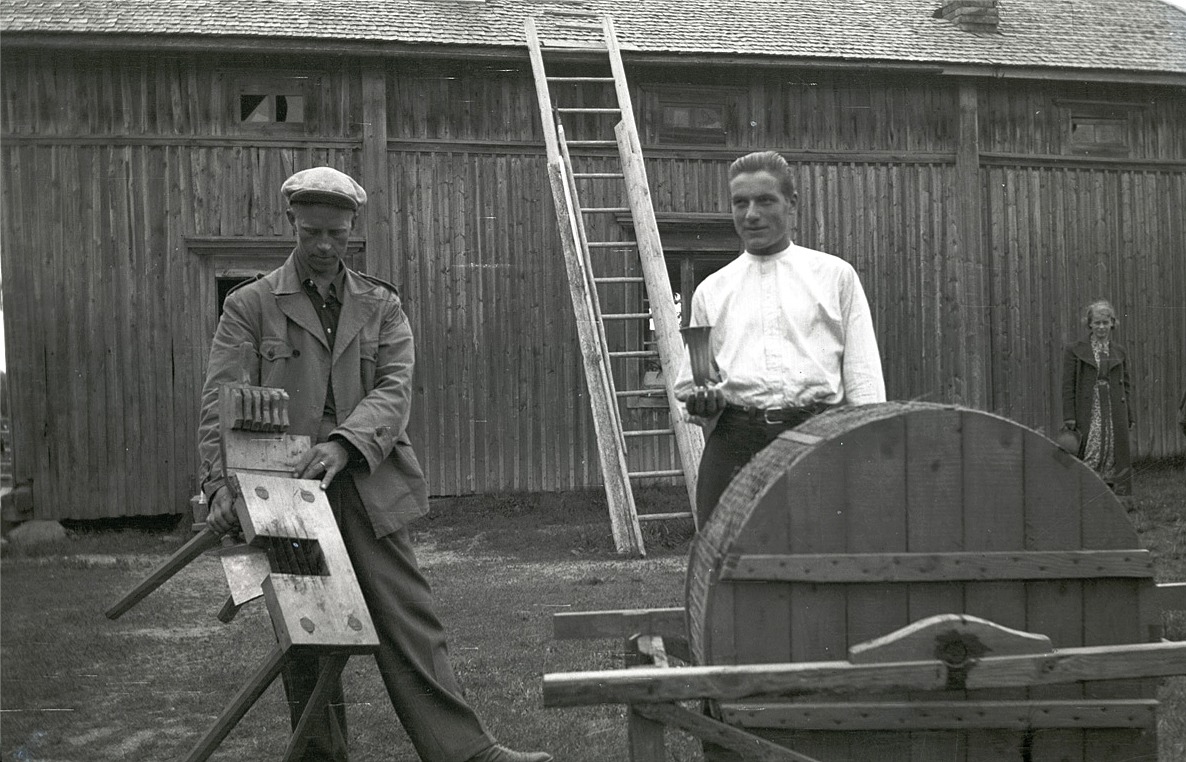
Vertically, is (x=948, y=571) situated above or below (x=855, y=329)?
below

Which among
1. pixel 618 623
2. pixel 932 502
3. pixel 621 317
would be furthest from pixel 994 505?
pixel 621 317

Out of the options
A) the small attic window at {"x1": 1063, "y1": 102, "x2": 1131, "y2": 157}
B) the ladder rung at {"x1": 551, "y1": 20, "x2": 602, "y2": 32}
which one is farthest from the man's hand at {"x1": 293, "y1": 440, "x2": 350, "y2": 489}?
the small attic window at {"x1": 1063, "y1": 102, "x2": 1131, "y2": 157}

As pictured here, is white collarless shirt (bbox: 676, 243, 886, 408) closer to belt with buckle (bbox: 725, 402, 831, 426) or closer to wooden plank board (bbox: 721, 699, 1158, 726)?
belt with buckle (bbox: 725, 402, 831, 426)

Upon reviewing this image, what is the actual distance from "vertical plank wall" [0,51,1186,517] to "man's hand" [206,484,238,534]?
313 inches

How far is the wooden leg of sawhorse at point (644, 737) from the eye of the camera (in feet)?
8.27

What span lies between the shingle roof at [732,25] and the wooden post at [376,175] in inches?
19.7

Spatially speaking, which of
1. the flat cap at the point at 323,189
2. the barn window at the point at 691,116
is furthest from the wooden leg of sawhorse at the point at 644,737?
the barn window at the point at 691,116

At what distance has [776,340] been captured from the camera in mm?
3535

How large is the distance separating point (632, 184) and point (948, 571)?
264 inches

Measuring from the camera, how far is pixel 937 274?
1219 cm

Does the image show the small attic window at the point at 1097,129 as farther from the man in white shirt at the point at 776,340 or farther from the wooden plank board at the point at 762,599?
the wooden plank board at the point at 762,599

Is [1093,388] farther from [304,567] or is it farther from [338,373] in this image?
[304,567]

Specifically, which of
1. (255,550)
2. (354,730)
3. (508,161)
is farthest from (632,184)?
(255,550)

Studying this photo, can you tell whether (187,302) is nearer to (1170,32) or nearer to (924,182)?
(924,182)
